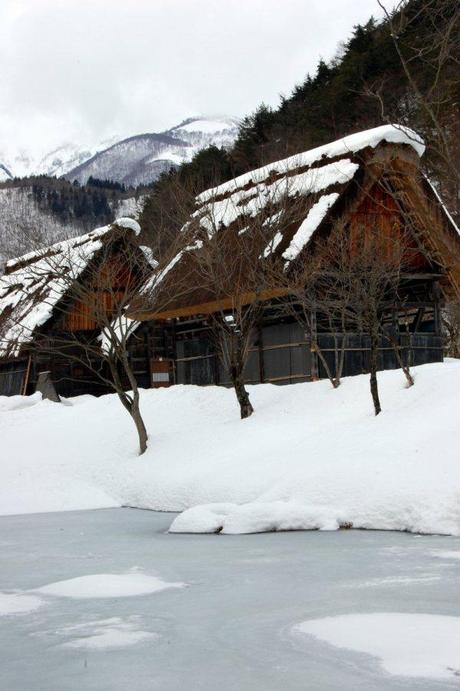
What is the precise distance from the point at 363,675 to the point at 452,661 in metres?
0.54

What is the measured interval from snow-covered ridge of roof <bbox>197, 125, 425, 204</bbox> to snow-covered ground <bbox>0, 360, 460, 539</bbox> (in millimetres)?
5664

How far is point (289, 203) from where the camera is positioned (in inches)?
723

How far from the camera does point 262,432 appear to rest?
1476cm

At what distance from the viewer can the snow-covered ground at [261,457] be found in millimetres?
10555

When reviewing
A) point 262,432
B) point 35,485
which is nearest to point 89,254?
point 35,485

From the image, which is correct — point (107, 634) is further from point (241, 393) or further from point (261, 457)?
point (241, 393)

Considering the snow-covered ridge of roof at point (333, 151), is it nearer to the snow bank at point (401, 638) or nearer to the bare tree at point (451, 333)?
the bare tree at point (451, 333)

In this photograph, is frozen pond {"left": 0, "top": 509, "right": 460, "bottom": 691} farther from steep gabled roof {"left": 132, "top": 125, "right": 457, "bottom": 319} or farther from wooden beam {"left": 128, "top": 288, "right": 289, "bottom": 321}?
steep gabled roof {"left": 132, "top": 125, "right": 457, "bottom": 319}

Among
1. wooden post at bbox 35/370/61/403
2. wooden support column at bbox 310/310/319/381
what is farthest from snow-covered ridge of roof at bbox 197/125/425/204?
wooden post at bbox 35/370/61/403

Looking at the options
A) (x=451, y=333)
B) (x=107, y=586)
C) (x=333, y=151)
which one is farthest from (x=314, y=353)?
(x=107, y=586)

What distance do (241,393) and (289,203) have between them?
16.1 ft

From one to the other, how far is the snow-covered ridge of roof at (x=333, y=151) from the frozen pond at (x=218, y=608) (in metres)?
11.2

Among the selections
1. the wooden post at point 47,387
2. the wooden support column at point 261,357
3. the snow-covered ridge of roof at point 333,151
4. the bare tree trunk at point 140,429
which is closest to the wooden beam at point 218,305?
the wooden support column at point 261,357

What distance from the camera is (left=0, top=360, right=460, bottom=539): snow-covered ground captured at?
416 inches
